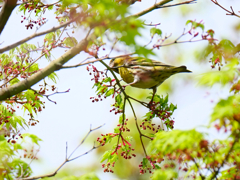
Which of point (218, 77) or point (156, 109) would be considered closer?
point (218, 77)

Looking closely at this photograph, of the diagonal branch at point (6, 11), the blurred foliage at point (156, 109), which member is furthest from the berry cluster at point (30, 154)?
the diagonal branch at point (6, 11)

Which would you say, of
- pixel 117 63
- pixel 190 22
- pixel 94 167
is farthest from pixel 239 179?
pixel 94 167

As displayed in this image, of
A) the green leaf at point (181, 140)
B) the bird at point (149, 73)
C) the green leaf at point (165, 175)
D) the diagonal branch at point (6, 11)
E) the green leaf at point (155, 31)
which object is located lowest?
the green leaf at point (165, 175)

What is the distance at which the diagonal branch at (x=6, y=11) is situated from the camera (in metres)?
2.46

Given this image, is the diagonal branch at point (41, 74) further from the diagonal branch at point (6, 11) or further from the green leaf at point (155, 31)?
the green leaf at point (155, 31)

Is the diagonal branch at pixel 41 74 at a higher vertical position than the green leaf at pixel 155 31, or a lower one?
lower

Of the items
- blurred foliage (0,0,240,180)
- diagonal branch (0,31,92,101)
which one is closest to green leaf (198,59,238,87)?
blurred foliage (0,0,240,180)

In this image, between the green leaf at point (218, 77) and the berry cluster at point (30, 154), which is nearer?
the green leaf at point (218, 77)

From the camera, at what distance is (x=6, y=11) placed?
8.20 feet

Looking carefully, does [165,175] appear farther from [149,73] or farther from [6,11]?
[149,73]

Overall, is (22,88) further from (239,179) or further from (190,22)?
(239,179)

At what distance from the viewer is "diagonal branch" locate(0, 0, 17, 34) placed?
2.46m

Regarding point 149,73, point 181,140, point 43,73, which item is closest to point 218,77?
point 181,140

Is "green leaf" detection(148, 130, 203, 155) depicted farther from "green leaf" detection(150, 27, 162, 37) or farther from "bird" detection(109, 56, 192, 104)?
"bird" detection(109, 56, 192, 104)
